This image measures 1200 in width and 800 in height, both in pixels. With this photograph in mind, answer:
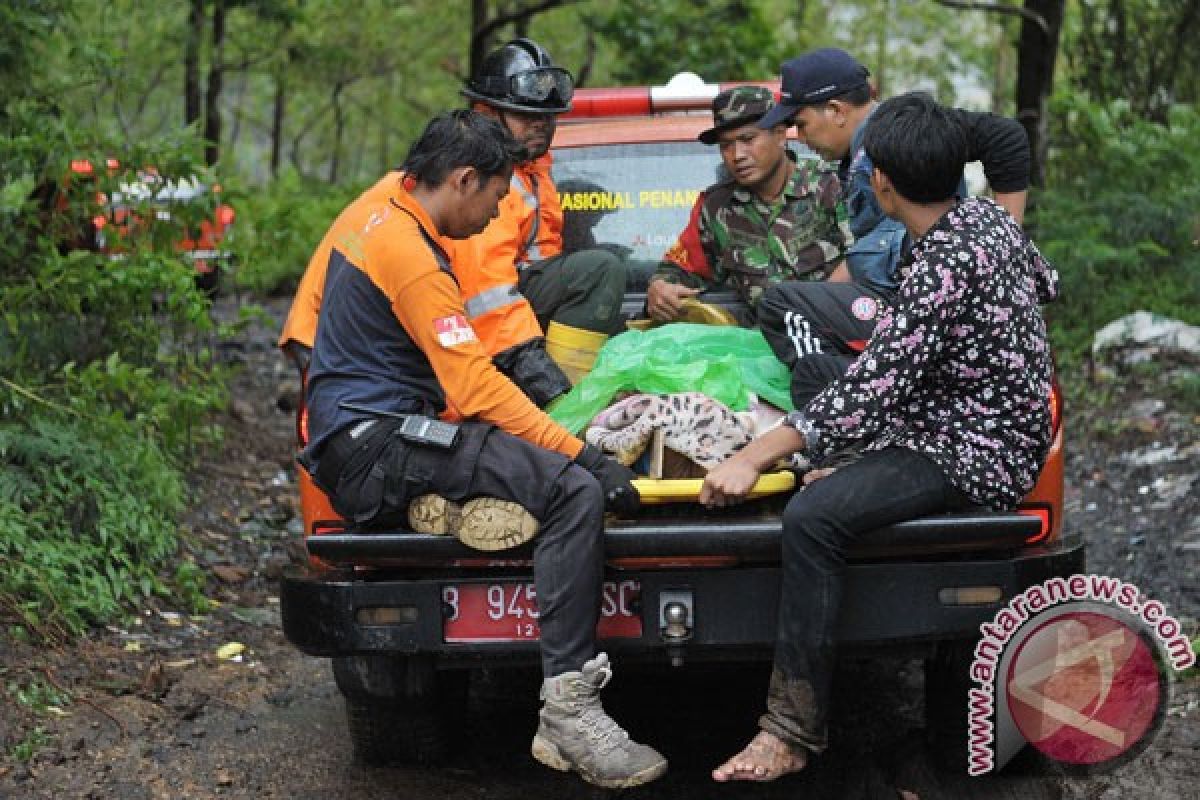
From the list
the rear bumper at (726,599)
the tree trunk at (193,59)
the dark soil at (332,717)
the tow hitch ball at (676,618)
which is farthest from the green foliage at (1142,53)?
the tow hitch ball at (676,618)

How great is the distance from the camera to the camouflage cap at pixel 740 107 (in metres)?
5.41

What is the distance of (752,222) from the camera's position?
5.54 metres

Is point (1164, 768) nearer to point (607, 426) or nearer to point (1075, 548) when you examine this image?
point (1075, 548)

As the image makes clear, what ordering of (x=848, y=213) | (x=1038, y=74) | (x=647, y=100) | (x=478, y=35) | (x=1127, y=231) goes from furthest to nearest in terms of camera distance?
(x=478, y=35) < (x=1038, y=74) < (x=1127, y=231) < (x=647, y=100) < (x=848, y=213)

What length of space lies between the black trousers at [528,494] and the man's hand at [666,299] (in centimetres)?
129

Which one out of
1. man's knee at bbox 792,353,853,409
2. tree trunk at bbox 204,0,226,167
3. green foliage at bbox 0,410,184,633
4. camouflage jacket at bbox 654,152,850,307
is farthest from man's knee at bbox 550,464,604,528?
tree trunk at bbox 204,0,226,167

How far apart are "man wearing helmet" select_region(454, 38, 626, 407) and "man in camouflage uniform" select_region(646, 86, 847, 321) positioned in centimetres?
30

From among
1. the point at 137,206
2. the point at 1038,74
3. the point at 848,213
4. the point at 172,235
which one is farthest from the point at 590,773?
the point at 1038,74

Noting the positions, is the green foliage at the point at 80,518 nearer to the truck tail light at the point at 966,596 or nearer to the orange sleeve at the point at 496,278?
the orange sleeve at the point at 496,278

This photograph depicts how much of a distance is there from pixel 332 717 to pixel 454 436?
1.71 metres

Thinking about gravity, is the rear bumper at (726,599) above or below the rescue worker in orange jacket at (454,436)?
below

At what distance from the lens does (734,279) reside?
5562 mm

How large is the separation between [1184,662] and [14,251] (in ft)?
16.8

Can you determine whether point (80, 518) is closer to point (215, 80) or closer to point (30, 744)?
point (30, 744)
